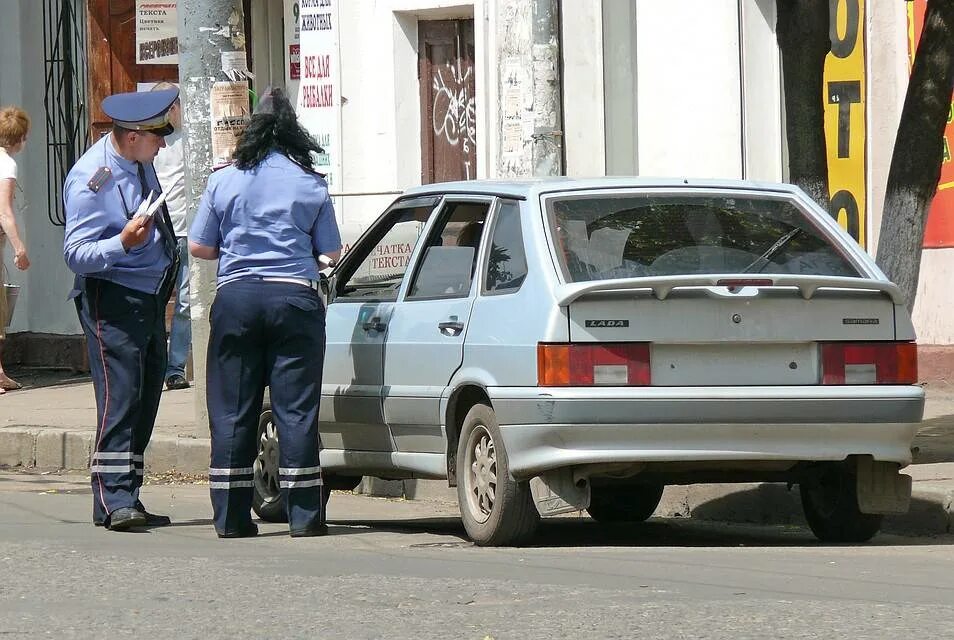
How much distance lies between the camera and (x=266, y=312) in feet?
25.7

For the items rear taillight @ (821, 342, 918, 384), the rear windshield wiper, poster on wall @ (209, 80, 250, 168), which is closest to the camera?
rear taillight @ (821, 342, 918, 384)

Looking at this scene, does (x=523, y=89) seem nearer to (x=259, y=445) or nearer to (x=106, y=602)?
(x=259, y=445)

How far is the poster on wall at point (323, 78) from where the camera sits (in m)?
16.1

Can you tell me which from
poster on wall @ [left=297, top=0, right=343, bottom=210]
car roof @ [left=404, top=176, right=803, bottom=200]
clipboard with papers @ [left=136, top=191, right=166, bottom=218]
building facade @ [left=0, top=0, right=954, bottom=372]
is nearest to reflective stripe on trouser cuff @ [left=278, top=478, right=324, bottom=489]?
clipboard with papers @ [left=136, top=191, right=166, bottom=218]

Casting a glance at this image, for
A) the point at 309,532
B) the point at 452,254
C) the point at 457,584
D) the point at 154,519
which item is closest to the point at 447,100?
the point at 452,254

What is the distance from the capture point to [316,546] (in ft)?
25.0

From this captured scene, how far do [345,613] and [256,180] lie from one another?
2646mm

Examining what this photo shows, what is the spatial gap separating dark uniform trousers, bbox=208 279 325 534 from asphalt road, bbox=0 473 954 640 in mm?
183


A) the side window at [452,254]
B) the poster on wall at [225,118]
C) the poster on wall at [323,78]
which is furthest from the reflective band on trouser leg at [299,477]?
the poster on wall at [323,78]

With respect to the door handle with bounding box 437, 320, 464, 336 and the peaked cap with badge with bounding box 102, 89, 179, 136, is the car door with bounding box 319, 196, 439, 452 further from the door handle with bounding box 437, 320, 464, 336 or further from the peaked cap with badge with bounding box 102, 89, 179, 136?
the peaked cap with badge with bounding box 102, 89, 179, 136

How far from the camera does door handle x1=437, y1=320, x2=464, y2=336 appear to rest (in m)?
7.75

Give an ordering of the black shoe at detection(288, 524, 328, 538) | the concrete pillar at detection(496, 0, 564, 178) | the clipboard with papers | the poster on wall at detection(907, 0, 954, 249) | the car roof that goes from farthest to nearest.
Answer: the poster on wall at detection(907, 0, 954, 249) < the concrete pillar at detection(496, 0, 564, 178) < the clipboard with papers < the black shoe at detection(288, 524, 328, 538) < the car roof

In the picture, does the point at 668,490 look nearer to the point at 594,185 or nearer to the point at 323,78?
the point at 594,185

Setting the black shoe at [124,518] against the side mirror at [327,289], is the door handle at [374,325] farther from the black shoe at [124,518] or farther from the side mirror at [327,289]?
the black shoe at [124,518]
